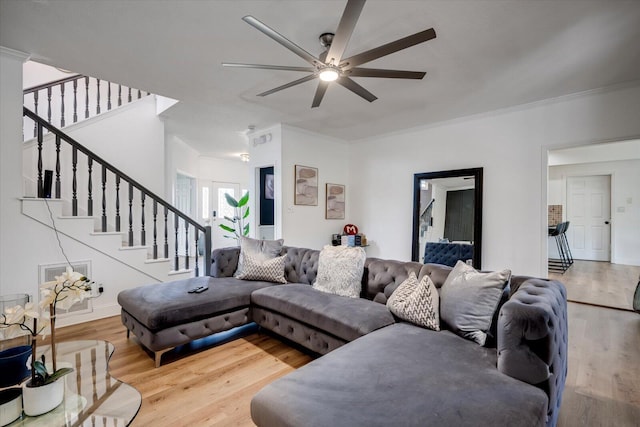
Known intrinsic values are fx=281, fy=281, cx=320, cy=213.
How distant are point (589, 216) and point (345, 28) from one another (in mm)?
8760

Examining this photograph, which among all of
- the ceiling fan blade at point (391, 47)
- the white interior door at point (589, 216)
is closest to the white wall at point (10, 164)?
the ceiling fan blade at point (391, 47)

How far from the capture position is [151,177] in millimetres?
4711

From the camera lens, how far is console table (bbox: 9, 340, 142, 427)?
1154mm

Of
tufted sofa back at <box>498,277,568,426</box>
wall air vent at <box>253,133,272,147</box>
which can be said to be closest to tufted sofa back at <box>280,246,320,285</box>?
tufted sofa back at <box>498,277,568,426</box>

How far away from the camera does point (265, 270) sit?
3221 mm

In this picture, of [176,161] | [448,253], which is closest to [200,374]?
[448,253]

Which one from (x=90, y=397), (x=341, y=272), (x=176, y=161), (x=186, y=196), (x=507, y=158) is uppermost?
(x=176, y=161)

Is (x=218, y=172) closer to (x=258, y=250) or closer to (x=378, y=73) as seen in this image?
(x=258, y=250)

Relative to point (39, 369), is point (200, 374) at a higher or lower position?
lower

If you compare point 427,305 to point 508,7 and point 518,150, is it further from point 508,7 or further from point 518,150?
point 518,150

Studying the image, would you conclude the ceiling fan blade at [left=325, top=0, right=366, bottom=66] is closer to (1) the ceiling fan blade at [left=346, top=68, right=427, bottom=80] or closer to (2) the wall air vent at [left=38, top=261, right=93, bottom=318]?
(1) the ceiling fan blade at [left=346, top=68, right=427, bottom=80]

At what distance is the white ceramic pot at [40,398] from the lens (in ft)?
3.74

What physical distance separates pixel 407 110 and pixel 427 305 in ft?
10.2

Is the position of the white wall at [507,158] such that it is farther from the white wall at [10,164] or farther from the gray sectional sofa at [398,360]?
the white wall at [10,164]
